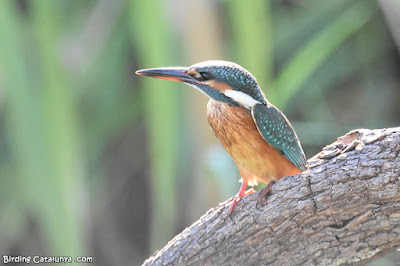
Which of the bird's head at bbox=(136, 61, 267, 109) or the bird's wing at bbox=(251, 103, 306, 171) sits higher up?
the bird's head at bbox=(136, 61, 267, 109)

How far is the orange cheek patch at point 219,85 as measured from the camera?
201 centimetres

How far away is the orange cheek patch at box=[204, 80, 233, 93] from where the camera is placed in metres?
2.01

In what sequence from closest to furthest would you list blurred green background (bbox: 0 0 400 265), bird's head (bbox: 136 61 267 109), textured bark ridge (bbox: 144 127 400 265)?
textured bark ridge (bbox: 144 127 400 265) → bird's head (bbox: 136 61 267 109) → blurred green background (bbox: 0 0 400 265)

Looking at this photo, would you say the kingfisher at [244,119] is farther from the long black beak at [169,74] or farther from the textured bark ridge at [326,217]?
the textured bark ridge at [326,217]

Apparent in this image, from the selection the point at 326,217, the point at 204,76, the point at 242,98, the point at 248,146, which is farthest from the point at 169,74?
the point at 326,217

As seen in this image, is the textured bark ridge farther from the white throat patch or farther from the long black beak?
the long black beak

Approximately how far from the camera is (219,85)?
6.61 feet

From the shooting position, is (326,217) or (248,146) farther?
(248,146)

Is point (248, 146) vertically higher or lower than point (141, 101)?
lower

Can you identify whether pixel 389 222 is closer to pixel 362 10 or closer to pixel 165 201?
pixel 165 201

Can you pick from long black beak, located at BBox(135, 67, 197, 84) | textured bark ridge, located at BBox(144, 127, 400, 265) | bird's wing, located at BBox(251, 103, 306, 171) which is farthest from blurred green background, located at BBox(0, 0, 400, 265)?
textured bark ridge, located at BBox(144, 127, 400, 265)

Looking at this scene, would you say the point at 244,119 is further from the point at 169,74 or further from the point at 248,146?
the point at 169,74

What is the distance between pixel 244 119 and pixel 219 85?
5.6 inches

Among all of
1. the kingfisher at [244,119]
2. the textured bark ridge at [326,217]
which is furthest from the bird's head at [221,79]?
the textured bark ridge at [326,217]
